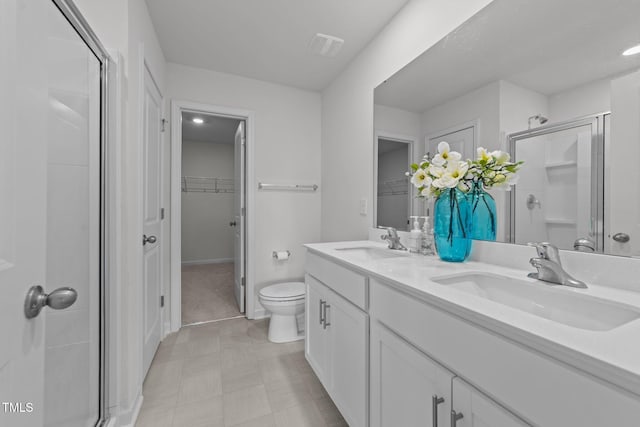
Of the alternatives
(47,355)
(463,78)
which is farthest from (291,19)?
(47,355)

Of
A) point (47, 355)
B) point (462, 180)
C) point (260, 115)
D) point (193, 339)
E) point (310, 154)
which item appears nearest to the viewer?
point (47, 355)

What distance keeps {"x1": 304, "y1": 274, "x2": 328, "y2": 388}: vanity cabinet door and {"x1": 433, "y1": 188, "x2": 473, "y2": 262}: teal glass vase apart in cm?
66

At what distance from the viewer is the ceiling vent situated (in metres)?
1.95

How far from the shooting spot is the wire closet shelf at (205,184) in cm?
500

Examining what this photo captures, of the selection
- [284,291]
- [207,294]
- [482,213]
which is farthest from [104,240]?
[207,294]

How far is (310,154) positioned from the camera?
2.84 m

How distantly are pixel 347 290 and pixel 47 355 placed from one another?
43.8 inches

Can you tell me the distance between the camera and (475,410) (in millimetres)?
628

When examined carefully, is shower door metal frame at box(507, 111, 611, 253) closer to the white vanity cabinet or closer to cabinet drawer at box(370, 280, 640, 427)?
cabinet drawer at box(370, 280, 640, 427)

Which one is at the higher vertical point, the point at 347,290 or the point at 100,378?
the point at 347,290

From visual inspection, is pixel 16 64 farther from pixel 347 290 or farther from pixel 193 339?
pixel 193 339

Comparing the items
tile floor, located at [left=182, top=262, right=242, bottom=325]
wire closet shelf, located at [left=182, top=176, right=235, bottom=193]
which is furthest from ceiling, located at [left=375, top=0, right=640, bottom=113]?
wire closet shelf, located at [left=182, top=176, right=235, bottom=193]

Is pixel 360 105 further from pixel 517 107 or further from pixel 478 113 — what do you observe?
pixel 517 107

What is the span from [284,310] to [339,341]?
0.92m
